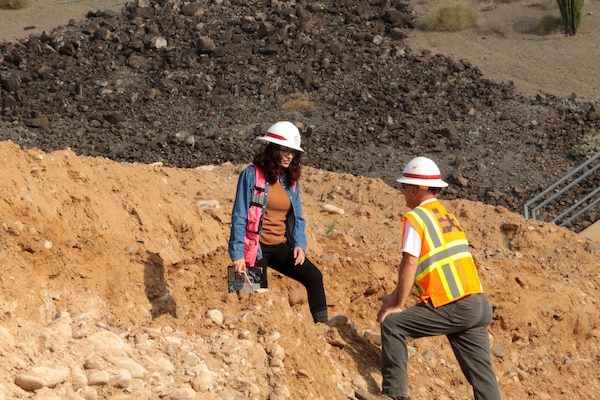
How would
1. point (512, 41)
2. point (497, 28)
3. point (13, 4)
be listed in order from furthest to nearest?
point (13, 4), point (497, 28), point (512, 41)

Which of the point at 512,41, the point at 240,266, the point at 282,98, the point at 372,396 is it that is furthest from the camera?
the point at 512,41

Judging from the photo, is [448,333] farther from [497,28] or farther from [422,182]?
[497,28]

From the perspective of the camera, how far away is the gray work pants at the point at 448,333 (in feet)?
20.6

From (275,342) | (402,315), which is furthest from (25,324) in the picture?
(402,315)

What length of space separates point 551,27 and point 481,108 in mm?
6068

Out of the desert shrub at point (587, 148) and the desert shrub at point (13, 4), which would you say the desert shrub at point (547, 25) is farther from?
the desert shrub at point (13, 4)

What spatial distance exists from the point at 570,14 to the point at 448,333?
63.9 feet

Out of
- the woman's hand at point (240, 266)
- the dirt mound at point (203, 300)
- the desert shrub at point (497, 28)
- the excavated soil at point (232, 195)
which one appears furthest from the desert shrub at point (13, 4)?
the woman's hand at point (240, 266)

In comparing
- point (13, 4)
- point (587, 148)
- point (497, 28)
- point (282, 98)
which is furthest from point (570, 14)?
point (13, 4)

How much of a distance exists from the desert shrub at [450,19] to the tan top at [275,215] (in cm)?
A: 1845

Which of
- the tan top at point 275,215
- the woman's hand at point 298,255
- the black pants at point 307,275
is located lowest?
the black pants at point 307,275

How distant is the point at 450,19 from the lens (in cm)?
2509

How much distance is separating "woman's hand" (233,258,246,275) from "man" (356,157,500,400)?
1.00 metres

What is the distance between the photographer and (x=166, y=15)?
24.0m
